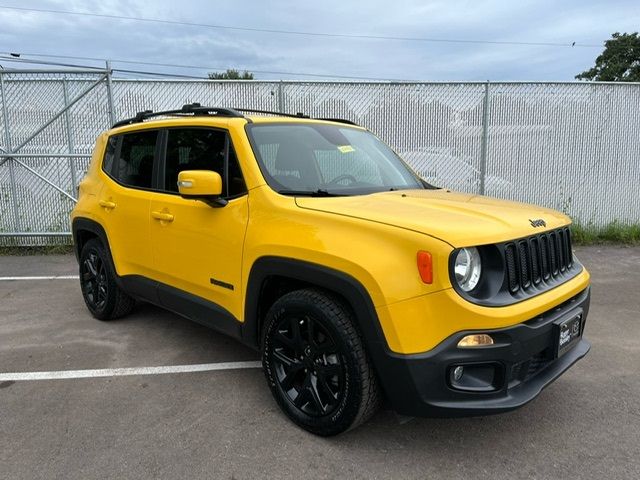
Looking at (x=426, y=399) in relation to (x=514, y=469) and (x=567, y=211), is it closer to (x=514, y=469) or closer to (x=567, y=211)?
(x=514, y=469)

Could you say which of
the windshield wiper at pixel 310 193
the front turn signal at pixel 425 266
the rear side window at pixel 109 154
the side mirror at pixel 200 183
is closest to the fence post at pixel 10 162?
the rear side window at pixel 109 154

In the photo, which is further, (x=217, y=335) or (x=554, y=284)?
(x=217, y=335)

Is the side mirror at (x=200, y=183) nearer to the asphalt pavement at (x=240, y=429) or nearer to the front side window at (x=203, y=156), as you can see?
the front side window at (x=203, y=156)

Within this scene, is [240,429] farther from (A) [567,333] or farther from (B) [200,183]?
(A) [567,333]

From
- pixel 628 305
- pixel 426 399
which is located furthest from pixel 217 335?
pixel 628 305

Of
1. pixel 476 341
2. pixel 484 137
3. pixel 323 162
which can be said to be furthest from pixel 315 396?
pixel 484 137

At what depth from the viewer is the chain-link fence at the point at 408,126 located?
26.3 feet

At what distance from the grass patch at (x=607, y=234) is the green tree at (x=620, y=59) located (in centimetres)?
3747

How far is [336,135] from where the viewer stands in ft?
12.7

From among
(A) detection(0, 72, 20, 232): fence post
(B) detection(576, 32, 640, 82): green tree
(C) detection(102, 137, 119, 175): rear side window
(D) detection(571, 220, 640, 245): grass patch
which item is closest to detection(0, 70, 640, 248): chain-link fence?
(A) detection(0, 72, 20, 232): fence post

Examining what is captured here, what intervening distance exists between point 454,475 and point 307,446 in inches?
31.2

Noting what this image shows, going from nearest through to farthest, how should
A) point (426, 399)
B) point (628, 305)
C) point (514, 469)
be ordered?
point (426, 399) < point (514, 469) < point (628, 305)

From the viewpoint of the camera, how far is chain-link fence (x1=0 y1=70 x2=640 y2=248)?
26.3ft

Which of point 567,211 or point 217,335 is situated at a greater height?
point 567,211
